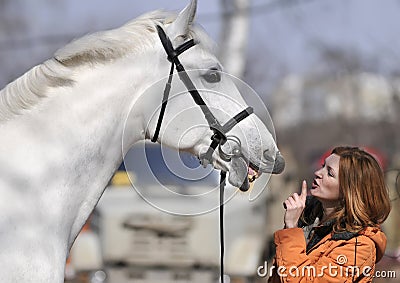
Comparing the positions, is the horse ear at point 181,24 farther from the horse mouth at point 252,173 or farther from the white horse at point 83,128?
the horse mouth at point 252,173

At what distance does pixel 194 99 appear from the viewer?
14.7ft

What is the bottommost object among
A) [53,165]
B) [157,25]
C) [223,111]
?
[53,165]

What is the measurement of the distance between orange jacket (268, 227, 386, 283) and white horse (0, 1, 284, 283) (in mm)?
397

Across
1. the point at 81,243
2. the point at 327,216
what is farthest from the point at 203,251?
the point at 327,216

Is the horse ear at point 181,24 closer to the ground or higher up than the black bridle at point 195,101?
higher up

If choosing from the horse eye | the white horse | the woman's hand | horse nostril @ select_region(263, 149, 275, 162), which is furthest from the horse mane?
the woman's hand

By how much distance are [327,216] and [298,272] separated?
36 centimetres

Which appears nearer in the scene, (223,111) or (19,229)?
(19,229)

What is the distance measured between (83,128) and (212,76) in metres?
0.67

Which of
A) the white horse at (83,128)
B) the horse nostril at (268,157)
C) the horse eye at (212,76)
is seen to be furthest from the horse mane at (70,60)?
the horse nostril at (268,157)

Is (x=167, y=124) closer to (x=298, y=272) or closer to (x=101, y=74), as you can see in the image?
(x=101, y=74)

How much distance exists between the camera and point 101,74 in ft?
14.2

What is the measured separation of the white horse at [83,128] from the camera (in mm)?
4012

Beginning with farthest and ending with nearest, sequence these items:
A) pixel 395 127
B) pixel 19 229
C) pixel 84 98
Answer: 1. pixel 395 127
2. pixel 84 98
3. pixel 19 229
